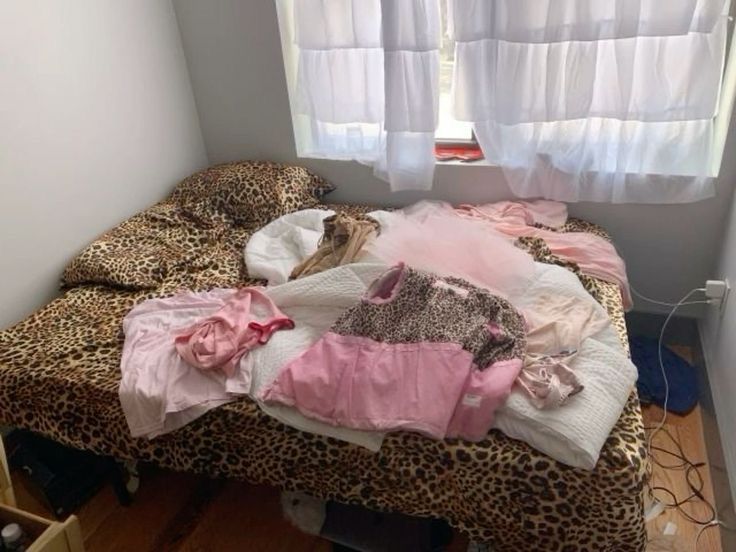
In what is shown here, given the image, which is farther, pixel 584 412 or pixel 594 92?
pixel 594 92

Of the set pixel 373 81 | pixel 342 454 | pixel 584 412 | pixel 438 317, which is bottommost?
pixel 342 454

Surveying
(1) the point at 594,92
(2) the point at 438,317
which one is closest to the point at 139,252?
(2) the point at 438,317

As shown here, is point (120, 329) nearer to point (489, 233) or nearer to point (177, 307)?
point (177, 307)

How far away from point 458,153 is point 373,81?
49cm

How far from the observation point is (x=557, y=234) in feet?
7.11

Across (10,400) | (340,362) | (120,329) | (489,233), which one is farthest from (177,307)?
(489,233)

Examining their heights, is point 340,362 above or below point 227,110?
below

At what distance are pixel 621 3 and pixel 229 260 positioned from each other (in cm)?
158

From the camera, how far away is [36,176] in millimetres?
2012

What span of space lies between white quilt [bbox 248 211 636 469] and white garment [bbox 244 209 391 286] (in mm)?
280

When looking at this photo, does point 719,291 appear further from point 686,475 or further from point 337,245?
point 337,245

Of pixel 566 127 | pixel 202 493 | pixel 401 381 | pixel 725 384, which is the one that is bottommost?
pixel 202 493

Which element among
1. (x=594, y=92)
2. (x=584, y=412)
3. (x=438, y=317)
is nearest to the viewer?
(x=584, y=412)

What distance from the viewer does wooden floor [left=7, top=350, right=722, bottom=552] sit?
1703mm
